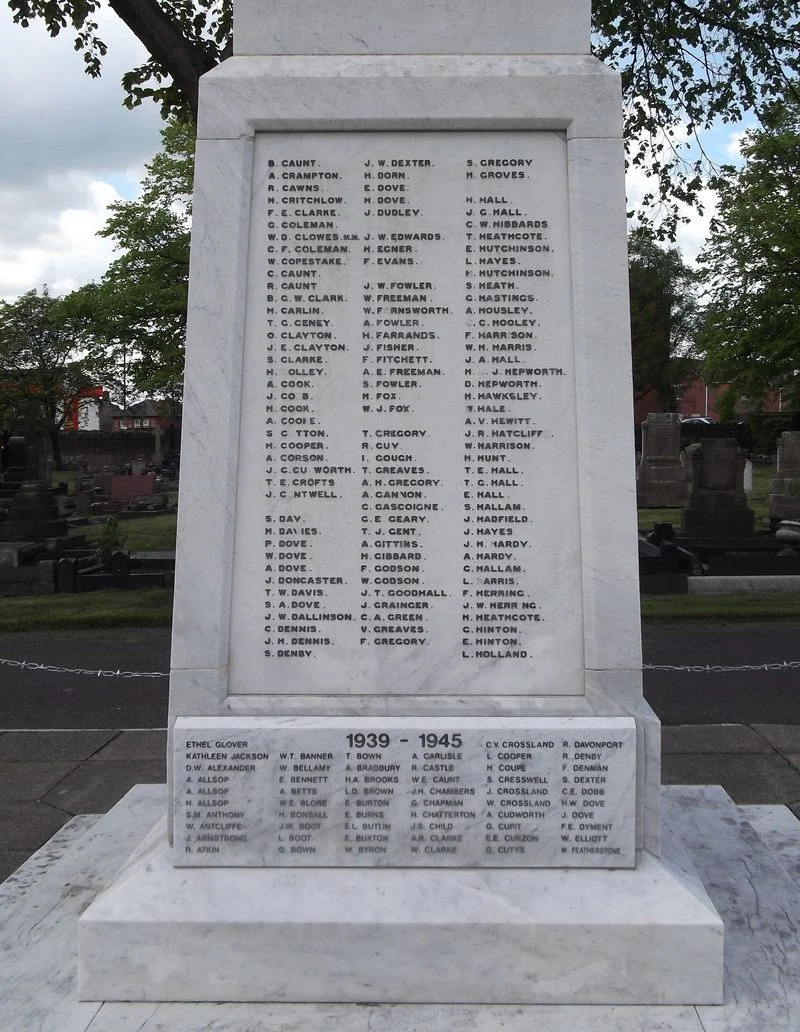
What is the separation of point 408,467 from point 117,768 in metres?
3.71

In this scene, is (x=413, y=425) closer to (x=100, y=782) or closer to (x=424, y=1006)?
(x=424, y=1006)

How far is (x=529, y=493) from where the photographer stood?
342 cm

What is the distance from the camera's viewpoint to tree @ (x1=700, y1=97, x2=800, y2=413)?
92.5 ft

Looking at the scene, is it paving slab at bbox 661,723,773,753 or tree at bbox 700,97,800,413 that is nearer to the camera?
paving slab at bbox 661,723,773,753

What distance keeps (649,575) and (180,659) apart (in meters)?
11.1

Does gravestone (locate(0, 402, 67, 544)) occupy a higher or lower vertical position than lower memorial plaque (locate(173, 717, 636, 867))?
higher

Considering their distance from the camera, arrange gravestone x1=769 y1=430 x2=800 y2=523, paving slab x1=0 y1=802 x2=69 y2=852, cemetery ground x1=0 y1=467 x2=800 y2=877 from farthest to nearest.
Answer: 1. gravestone x1=769 y1=430 x2=800 y2=523
2. cemetery ground x1=0 y1=467 x2=800 y2=877
3. paving slab x1=0 y1=802 x2=69 y2=852

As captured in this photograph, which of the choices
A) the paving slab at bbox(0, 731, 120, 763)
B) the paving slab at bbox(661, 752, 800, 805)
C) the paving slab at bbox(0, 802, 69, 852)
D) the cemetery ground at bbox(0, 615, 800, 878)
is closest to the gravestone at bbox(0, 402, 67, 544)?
the cemetery ground at bbox(0, 615, 800, 878)

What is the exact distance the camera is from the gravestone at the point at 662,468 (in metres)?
28.0

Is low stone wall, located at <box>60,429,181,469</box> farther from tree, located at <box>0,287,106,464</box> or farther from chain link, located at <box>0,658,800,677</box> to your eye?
chain link, located at <box>0,658,800,677</box>

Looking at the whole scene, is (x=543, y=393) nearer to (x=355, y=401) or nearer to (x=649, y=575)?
(x=355, y=401)

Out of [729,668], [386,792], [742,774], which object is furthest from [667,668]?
[386,792]

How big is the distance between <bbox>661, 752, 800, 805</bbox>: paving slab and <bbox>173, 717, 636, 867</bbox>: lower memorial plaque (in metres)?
2.48

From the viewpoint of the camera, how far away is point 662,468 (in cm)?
2848
